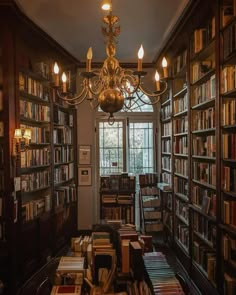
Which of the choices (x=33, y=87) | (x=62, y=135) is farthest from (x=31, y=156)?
(x=62, y=135)

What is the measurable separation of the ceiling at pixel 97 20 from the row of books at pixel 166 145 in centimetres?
159

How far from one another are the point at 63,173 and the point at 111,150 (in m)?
1.27

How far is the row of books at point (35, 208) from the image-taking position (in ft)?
13.8

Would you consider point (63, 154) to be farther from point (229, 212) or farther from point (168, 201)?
point (229, 212)

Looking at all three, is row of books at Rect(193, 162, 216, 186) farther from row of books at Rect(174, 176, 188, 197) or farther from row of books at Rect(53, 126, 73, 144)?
row of books at Rect(53, 126, 73, 144)

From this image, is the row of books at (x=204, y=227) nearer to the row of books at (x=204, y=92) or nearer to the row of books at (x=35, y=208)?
the row of books at (x=204, y=92)

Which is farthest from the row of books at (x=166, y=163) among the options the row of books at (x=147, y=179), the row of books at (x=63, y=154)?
the row of books at (x=63, y=154)

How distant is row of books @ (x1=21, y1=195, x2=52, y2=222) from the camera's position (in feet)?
13.8

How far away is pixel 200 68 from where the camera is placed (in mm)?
3785

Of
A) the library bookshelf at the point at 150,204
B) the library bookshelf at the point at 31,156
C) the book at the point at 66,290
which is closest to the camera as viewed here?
the book at the point at 66,290

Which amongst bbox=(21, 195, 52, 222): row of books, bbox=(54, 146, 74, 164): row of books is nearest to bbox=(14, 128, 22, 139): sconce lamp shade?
bbox=(21, 195, 52, 222): row of books

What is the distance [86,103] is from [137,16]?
2.53m

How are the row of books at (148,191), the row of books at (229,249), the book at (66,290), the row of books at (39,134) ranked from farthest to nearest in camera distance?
the row of books at (148,191) < the row of books at (39,134) < the row of books at (229,249) < the book at (66,290)

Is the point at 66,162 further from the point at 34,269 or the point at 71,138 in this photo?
the point at 34,269
